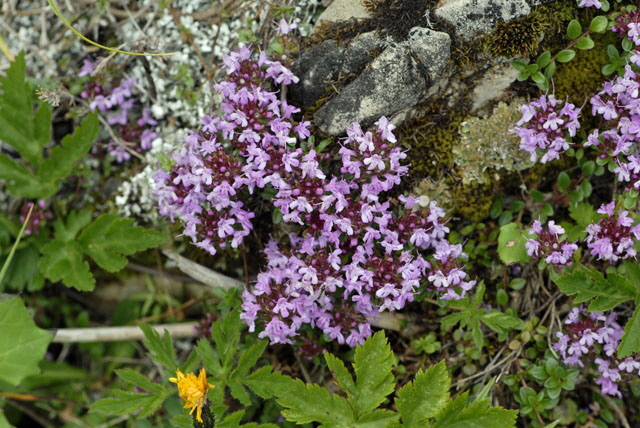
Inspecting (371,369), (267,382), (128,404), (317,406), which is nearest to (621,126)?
(371,369)

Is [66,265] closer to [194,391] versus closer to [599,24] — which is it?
[194,391]

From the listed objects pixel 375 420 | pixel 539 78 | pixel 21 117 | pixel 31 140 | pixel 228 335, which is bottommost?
pixel 375 420

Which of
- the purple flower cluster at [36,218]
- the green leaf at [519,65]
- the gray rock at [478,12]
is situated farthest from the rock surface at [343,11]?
the purple flower cluster at [36,218]

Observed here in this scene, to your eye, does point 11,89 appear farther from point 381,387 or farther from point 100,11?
point 381,387

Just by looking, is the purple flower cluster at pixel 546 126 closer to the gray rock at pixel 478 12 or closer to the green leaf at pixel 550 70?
the green leaf at pixel 550 70

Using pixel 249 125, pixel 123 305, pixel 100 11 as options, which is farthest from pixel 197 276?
pixel 100 11
